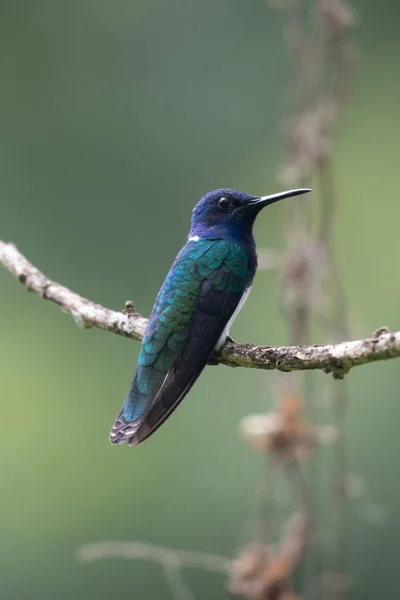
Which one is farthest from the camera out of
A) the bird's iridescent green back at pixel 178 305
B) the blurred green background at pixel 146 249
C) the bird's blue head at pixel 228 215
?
the blurred green background at pixel 146 249

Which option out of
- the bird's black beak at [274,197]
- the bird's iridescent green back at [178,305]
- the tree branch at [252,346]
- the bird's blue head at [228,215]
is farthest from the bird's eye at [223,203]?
the tree branch at [252,346]

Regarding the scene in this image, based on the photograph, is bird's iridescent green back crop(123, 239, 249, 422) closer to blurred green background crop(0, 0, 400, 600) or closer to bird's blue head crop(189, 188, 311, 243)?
bird's blue head crop(189, 188, 311, 243)

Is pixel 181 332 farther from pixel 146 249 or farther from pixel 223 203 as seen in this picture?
pixel 146 249

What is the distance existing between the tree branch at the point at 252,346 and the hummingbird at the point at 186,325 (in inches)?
4.2

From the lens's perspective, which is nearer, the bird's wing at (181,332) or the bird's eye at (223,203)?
the bird's wing at (181,332)

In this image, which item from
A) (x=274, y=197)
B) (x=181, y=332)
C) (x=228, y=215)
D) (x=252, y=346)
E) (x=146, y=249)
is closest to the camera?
(x=252, y=346)

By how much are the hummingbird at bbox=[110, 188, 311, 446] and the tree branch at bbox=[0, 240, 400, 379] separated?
108 mm

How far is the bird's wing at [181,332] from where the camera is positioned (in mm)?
4312

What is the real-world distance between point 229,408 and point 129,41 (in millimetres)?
5622

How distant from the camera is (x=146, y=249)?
9.63m

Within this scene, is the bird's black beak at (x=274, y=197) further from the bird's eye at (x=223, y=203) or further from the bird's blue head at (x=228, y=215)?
the bird's eye at (x=223, y=203)

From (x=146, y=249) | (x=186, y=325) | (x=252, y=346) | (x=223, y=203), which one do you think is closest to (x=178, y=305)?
(x=186, y=325)

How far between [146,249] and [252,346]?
5.77m

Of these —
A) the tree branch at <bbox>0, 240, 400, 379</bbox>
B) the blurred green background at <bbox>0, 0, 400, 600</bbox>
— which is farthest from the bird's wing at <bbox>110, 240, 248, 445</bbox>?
the blurred green background at <bbox>0, 0, 400, 600</bbox>
